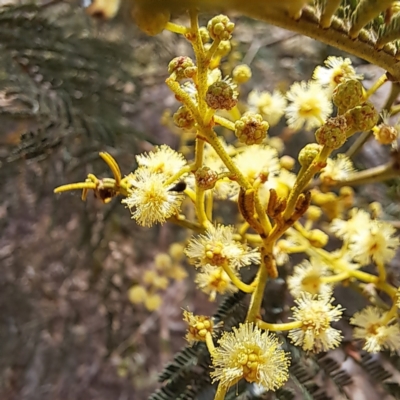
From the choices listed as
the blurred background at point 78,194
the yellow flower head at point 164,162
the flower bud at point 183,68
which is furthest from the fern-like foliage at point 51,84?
the flower bud at point 183,68

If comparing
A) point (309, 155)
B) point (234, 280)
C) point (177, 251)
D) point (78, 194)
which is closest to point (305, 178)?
point (309, 155)

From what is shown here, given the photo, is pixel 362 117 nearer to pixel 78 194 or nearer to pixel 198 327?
pixel 198 327

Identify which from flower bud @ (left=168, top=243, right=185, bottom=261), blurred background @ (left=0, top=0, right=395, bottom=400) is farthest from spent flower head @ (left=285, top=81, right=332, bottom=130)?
flower bud @ (left=168, top=243, right=185, bottom=261)

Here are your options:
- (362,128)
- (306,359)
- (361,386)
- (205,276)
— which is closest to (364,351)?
(306,359)

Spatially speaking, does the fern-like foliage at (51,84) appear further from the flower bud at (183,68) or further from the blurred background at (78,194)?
the flower bud at (183,68)

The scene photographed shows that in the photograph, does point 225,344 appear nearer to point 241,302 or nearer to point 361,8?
point 241,302

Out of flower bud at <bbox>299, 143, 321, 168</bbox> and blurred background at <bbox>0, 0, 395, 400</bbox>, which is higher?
flower bud at <bbox>299, 143, 321, 168</bbox>

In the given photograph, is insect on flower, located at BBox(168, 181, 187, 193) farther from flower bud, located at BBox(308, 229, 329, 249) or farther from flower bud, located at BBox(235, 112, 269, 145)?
flower bud, located at BBox(308, 229, 329, 249)
